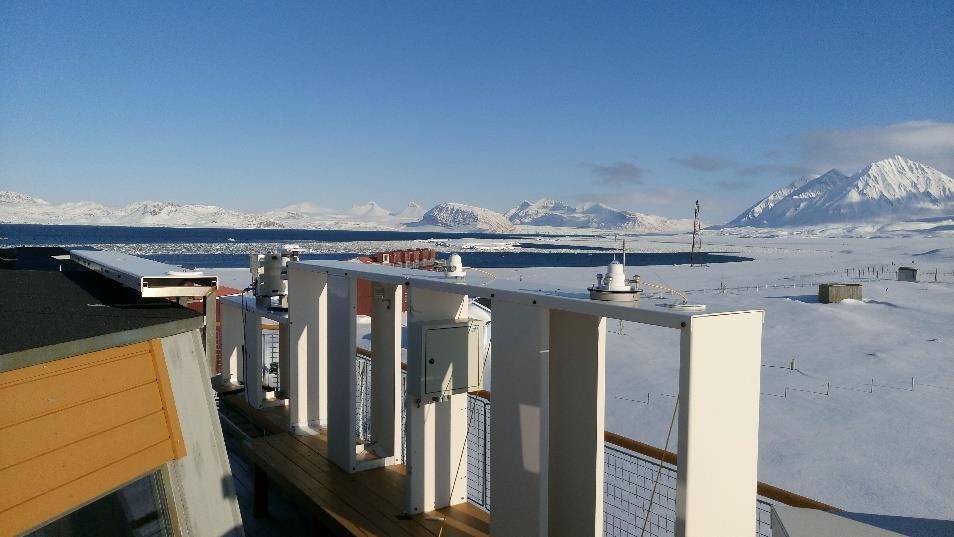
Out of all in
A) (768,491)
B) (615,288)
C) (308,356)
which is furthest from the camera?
(308,356)

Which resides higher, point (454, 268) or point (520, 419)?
point (454, 268)

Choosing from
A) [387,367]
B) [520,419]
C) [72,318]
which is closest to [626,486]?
[387,367]

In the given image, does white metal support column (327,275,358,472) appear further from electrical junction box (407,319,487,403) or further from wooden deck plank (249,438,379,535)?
electrical junction box (407,319,487,403)

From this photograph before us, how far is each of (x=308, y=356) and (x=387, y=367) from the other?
1.26 m

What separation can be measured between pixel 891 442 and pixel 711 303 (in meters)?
10.1

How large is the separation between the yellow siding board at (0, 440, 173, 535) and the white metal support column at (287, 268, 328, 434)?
12.6ft

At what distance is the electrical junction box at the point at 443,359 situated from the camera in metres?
4.87

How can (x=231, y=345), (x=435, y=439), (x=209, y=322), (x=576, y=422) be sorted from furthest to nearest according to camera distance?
(x=231, y=345)
(x=209, y=322)
(x=435, y=439)
(x=576, y=422)

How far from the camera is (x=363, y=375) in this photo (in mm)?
7051

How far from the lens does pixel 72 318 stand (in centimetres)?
341

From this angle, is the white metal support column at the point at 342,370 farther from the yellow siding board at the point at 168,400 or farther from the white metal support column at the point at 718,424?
the white metal support column at the point at 718,424

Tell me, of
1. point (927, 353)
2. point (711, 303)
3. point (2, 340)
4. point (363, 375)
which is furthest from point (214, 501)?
point (927, 353)

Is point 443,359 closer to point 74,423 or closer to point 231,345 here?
point 74,423

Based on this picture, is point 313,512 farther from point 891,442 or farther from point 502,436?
point 891,442
